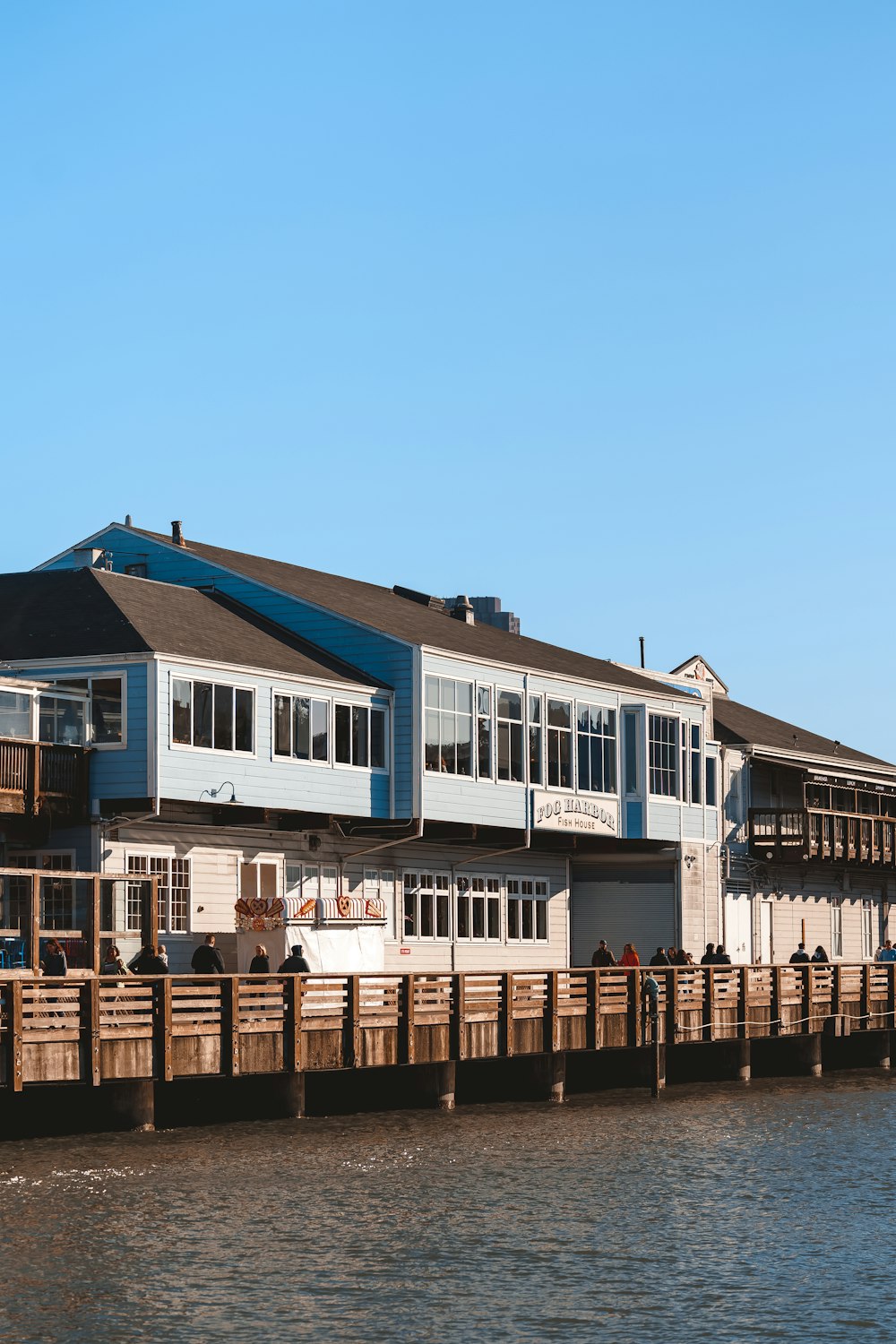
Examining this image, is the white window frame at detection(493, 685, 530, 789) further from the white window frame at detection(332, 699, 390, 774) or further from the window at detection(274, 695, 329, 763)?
the window at detection(274, 695, 329, 763)

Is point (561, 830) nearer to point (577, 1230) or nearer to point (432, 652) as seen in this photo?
point (432, 652)

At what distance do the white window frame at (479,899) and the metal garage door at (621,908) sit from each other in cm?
625

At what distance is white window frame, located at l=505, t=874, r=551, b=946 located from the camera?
163 ft

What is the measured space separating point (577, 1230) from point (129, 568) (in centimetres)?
2600

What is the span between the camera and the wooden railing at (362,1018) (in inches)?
1115

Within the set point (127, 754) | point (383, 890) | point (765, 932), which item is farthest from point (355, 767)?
point (765, 932)

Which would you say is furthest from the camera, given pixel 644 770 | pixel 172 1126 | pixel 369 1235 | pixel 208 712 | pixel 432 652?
pixel 644 770

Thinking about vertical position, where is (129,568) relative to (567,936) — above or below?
above

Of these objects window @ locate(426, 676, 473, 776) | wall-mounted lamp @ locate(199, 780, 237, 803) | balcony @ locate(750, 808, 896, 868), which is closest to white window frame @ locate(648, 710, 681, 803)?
window @ locate(426, 676, 473, 776)

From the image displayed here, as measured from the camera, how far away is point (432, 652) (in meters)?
43.9

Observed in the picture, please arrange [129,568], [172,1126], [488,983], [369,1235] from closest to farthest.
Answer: [369,1235]
[172,1126]
[488,983]
[129,568]

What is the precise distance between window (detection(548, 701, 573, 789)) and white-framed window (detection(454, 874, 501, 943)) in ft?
9.59

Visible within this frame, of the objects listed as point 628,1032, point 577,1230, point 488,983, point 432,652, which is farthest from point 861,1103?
point 577,1230

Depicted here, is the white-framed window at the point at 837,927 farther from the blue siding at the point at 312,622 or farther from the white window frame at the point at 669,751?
the blue siding at the point at 312,622
